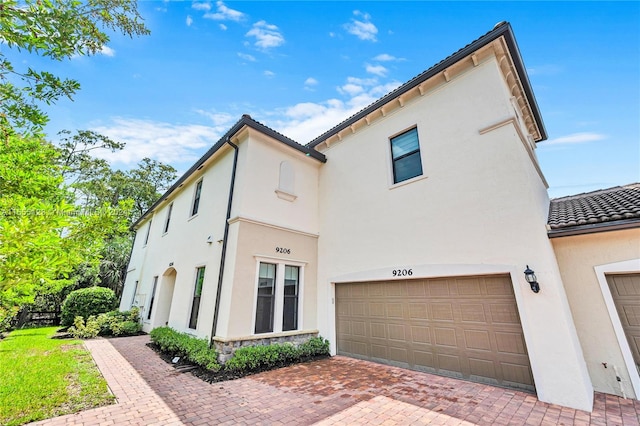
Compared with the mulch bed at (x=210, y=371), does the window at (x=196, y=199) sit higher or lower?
higher

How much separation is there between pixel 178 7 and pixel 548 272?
33.4 feet

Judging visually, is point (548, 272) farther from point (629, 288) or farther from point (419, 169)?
point (419, 169)

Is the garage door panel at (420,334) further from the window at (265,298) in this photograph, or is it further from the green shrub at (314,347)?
the window at (265,298)

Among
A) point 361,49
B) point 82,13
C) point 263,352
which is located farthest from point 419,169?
point 82,13

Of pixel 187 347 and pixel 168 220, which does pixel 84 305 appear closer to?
pixel 168 220

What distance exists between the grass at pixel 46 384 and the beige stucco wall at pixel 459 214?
225 inches

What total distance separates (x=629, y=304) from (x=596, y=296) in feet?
1.45

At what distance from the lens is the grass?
4.00 metres

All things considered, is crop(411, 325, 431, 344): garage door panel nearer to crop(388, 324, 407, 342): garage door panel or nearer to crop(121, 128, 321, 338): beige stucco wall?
crop(388, 324, 407, 342): garage door panel

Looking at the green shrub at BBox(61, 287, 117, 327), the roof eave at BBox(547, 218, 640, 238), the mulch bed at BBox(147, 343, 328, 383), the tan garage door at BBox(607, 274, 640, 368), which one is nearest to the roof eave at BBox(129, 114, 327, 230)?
the mulch bed at BBox(147, 343, 328, 383)

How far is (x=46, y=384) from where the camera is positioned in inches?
201

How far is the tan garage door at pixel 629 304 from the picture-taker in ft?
15.7

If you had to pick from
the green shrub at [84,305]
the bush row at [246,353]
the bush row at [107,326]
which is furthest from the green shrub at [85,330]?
the bush row at [246,353]

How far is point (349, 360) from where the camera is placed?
7.38m
